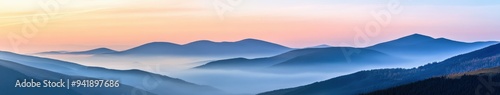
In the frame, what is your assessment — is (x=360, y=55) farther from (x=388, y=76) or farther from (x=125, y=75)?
(x=125, y=75)

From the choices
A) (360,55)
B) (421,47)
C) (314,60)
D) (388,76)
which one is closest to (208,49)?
(314,60)

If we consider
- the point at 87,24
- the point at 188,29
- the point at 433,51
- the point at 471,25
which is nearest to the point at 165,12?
the point at 188,29

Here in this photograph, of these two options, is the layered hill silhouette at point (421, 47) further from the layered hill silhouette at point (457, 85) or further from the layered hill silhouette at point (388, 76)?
the layered hill silhouette at point (457, 85)

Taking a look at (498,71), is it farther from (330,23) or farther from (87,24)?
(87,24)

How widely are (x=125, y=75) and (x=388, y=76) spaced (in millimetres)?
1649

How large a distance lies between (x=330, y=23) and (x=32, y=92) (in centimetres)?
193

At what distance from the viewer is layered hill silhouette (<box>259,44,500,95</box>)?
3.76 meters

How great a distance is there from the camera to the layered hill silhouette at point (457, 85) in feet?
12.3

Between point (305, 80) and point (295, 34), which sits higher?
point (295, 34)

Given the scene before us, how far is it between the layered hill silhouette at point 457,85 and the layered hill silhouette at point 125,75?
1155 millimetres

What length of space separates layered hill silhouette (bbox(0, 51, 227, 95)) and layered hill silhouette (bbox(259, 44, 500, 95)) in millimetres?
486

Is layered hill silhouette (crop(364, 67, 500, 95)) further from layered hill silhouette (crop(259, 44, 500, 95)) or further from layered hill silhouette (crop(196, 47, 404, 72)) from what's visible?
layered hill silhouette (crop(196, 47, 404, 72))

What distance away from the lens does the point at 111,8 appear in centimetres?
370

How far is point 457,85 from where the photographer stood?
3775mm
